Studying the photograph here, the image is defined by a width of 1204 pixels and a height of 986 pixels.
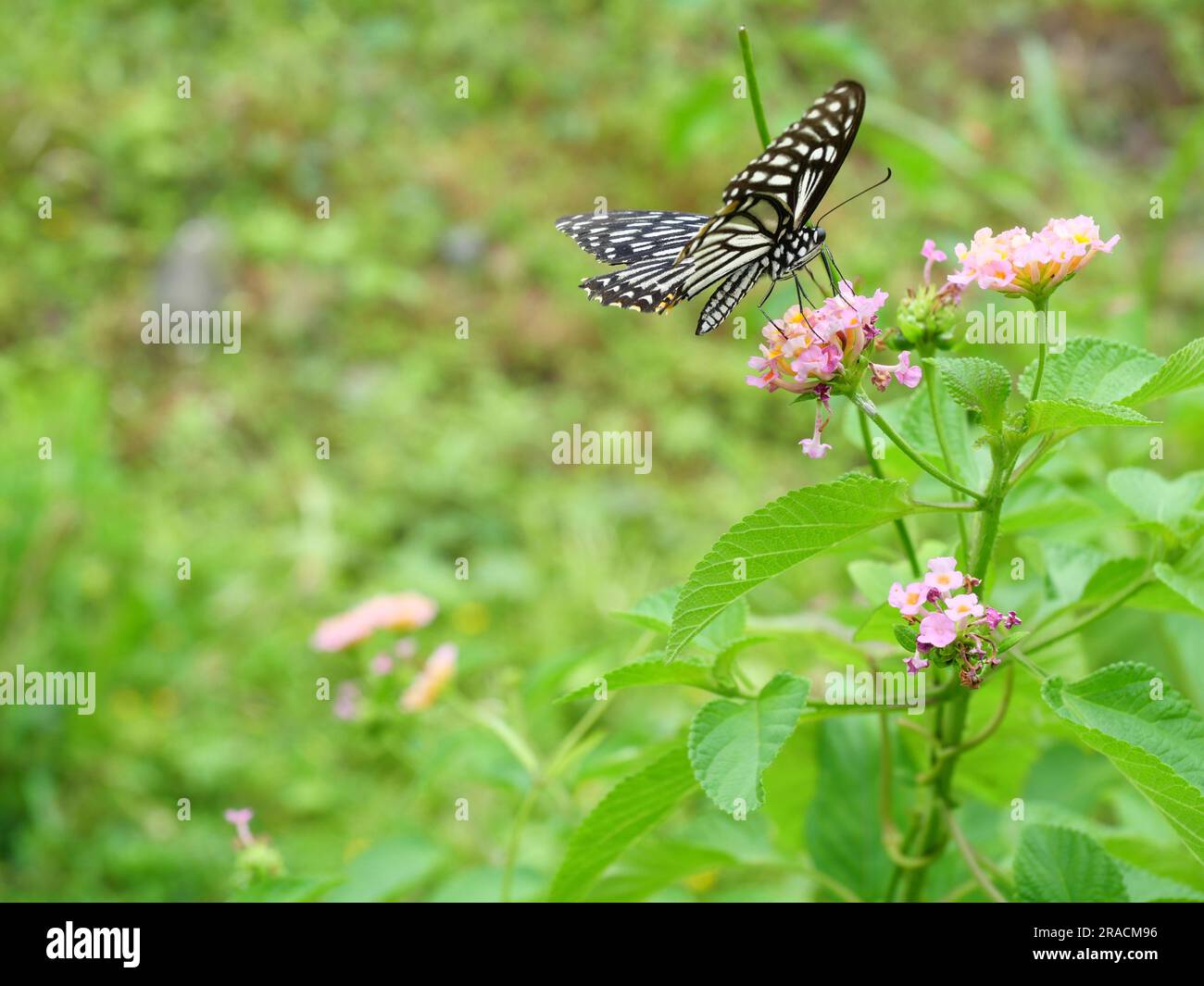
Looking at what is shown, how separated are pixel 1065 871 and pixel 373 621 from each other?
3.13 feet

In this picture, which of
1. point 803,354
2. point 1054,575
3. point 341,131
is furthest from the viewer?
point 341,131

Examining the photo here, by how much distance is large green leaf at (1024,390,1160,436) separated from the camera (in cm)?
64

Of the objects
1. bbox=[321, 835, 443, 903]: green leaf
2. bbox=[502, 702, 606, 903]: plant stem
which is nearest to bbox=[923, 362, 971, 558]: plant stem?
bbox=[502, 702, 606, 903]: plant stem

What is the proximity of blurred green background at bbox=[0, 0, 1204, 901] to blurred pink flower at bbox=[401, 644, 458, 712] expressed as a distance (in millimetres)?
43

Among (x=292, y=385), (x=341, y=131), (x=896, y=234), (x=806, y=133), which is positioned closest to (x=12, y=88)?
(x=341, y=131)

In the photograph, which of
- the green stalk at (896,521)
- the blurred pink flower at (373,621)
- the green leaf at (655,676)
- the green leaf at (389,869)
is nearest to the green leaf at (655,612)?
the green leaf at (655,676)

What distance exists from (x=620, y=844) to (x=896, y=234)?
363 centimetres

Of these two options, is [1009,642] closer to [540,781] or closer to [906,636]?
[906,636]

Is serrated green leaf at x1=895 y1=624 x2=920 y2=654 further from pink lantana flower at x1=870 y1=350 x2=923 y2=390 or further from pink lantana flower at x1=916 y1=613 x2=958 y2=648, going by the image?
pink lantana flower at x1=870 y1=350 x2=923 y2=390

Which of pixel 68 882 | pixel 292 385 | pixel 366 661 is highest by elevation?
pixel 292 385

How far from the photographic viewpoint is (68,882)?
2066 mm

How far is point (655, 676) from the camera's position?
2.52ft

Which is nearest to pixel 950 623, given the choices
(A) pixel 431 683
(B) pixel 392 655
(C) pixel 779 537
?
(C) pixel 779 537
